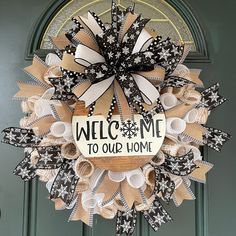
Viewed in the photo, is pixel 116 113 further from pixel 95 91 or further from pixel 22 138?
pixel 22 138

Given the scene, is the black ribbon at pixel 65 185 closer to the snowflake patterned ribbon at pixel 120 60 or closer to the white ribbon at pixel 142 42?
the snowflake patterned ribbon at pixel 120 60

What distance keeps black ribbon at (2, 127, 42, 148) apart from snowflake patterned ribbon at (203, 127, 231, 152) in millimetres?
420

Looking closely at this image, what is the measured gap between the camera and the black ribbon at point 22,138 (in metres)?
1.07

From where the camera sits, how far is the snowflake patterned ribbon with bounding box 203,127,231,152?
1.11 meters

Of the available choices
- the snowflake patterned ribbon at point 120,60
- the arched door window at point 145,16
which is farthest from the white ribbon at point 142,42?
the arched door window at point 145,16

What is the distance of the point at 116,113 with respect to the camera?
1.06 meters

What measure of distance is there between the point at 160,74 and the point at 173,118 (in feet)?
0.38

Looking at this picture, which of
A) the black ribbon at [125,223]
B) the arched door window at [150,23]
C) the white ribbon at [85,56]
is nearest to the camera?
the white ribbon at [85,56]

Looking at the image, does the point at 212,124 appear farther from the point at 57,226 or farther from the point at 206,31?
the point at 57,226

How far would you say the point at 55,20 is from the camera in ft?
4.10

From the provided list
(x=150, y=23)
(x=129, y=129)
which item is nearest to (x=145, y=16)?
(x=150, y=23)

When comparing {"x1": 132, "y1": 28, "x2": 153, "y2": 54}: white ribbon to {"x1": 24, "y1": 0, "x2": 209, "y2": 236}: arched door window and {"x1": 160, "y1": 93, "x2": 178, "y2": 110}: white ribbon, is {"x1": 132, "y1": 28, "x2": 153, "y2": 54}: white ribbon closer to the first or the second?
{"x1": 160, "y1": 93, "x2": 178, "y2": 110}: white ribbon

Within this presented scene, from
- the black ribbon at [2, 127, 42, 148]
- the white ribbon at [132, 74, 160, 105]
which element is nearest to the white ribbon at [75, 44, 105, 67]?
the white ribbon at [132, 74, 160, 105]

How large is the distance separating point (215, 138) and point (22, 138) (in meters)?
0.48
